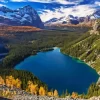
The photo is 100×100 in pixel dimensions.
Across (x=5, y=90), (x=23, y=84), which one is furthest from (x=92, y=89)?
(x=5, y=90)

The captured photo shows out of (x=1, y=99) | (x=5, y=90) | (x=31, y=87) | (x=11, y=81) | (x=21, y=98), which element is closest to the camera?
(x=1, y=99)

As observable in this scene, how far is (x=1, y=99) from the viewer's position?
4859cm

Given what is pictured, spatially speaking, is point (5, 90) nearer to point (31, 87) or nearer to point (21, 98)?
point (21, 98)

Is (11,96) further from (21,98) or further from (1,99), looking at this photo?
(1,99)

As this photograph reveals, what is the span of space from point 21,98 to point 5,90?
928 cm

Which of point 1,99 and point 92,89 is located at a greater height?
point 1,99

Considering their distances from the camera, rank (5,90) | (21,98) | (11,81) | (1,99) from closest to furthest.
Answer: (1,99) → (21,98) → (5,90) → (11,81)

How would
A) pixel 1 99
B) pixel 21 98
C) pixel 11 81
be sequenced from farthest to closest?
1. pixel 11 81
2. pixel 21 98
3. pixel 1 99

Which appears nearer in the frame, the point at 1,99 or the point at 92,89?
the point at 1,99

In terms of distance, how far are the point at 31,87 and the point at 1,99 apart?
124 metres

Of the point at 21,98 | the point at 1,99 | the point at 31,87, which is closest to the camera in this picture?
the point at 1,99

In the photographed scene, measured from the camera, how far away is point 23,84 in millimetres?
197000

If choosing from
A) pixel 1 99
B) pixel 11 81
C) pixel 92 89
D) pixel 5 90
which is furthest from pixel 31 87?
pixel 1 99

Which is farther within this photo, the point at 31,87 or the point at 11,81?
the point at 11,81
